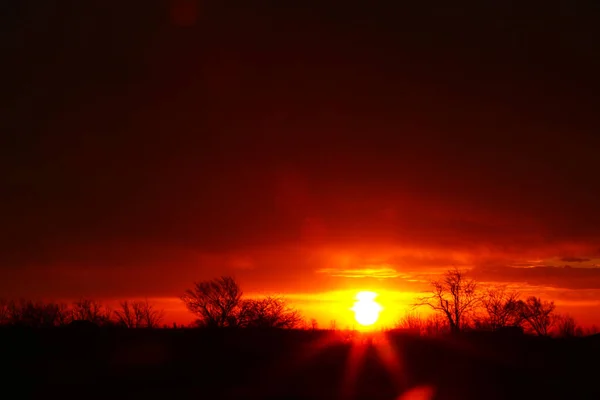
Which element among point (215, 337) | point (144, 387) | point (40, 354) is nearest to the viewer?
point (144, 387)

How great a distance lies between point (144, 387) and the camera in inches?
1005

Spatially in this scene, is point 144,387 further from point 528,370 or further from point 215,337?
point 528,370

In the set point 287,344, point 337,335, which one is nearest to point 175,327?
point 287,344

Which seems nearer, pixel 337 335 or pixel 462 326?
pixel 337 335

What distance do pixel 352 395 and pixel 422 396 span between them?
2950mm

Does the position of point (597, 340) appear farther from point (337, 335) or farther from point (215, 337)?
point (215, 337)

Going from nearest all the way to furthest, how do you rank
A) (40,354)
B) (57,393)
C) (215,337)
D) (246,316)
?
1. (57,393)
2. (40,354)
3. (215,337)
4. (246,316)

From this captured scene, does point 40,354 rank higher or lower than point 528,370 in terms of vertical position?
higher

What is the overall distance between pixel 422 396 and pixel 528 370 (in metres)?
10.3

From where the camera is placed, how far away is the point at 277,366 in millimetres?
31562

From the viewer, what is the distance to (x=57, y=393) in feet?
77.4

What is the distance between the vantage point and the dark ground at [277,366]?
25.6m

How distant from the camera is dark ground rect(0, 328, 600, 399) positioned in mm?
25562

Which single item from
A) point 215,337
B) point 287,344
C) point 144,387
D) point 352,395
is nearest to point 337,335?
point 287,344
